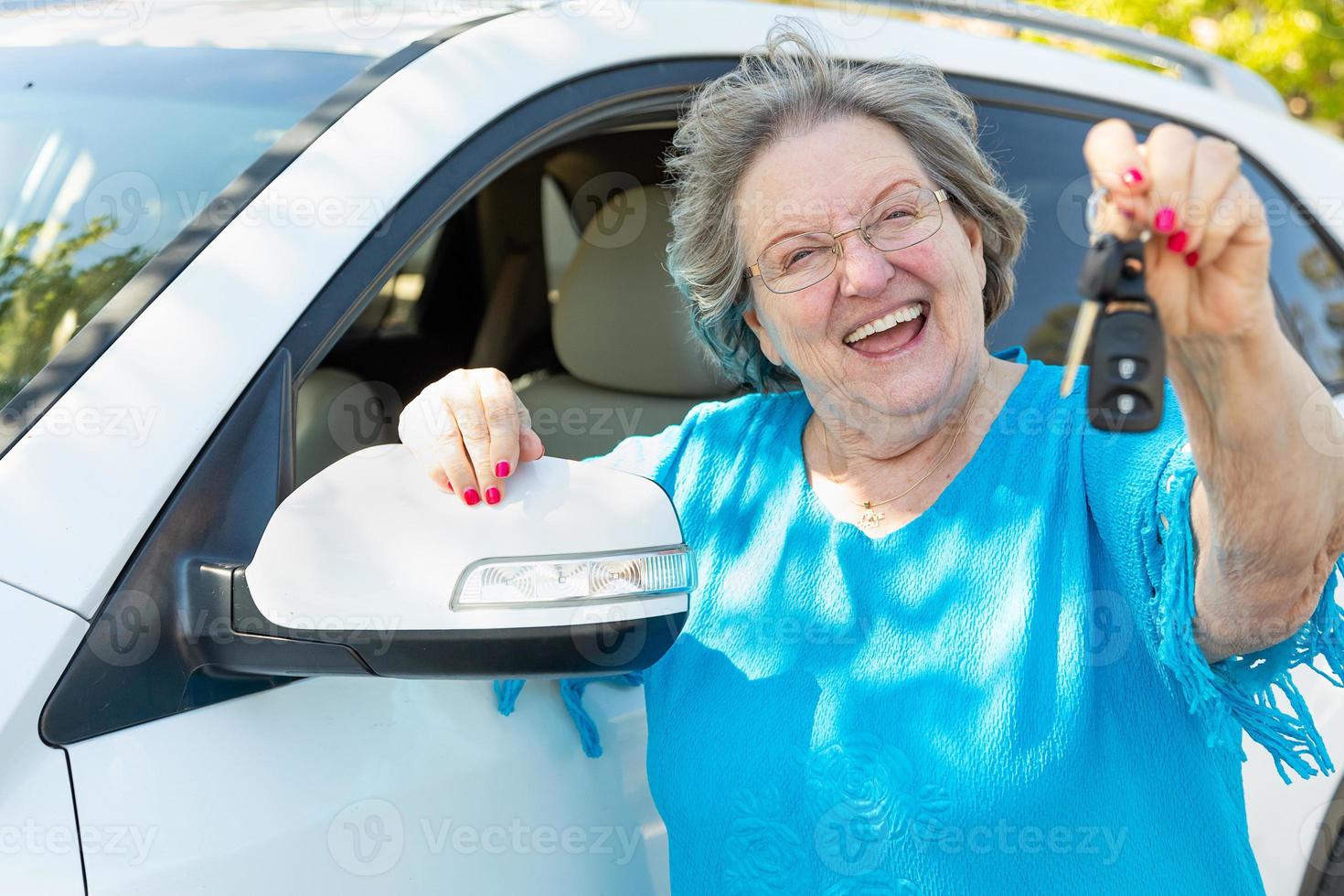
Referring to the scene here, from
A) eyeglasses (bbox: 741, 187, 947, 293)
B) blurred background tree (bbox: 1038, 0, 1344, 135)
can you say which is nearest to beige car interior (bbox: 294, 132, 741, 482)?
eyeglasses (bbox: 741, 187, 947, 293)

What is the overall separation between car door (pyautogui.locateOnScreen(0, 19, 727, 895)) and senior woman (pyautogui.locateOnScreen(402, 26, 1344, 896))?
0.64 ft

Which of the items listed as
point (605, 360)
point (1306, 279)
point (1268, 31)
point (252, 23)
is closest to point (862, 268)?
point (605, 360)

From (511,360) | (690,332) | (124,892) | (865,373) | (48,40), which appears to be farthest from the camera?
(511,360)

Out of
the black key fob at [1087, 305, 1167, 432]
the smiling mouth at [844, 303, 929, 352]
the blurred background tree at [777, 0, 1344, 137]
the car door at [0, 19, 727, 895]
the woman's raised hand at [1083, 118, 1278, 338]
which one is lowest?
the car door at [0, 19, 727, 895]

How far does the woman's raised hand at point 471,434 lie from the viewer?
4.29 ft

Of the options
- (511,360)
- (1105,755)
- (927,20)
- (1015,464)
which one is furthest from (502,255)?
(1105,755)

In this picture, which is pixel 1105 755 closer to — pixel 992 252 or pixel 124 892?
pixel 992 252

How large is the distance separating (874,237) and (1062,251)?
74 centimetres

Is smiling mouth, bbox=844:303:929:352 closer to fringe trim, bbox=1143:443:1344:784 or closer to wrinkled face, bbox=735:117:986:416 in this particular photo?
wrinkled face, bbox=735:117:986:416

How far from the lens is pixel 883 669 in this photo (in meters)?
1.55

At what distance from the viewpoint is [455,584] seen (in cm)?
111

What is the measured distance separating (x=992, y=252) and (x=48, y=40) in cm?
141

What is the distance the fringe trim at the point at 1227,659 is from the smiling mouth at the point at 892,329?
0.47 meters

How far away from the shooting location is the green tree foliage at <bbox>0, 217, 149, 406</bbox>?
4.55 feet
